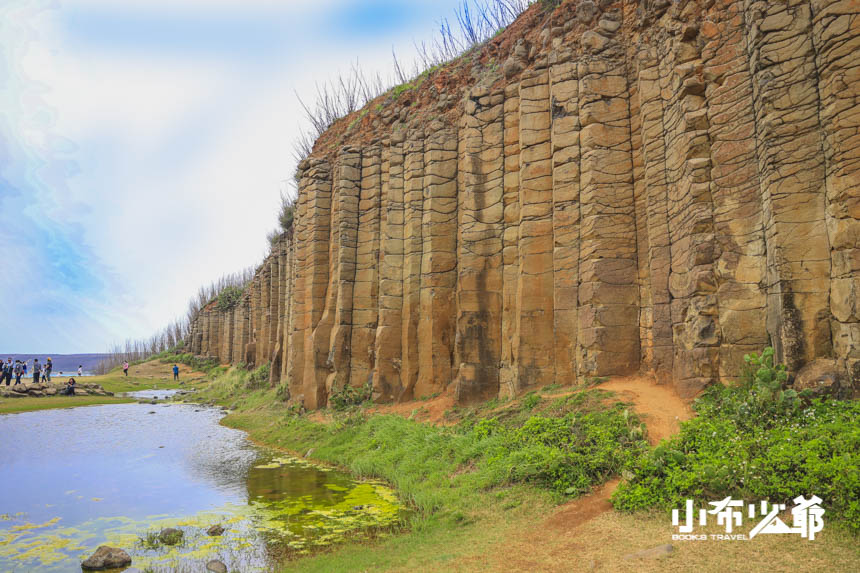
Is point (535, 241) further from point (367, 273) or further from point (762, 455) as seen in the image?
point (762, 455)

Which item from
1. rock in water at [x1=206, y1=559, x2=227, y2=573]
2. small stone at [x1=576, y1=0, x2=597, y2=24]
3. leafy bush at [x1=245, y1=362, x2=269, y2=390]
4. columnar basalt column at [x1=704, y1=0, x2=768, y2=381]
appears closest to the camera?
rock in water at [x1=206, y1=559, x2=227, y2=573]

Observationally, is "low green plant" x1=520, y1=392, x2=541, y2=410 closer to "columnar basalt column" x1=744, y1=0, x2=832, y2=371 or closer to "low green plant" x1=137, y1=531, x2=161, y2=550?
"columnar basalt column" x1=744, y1=0, x2=832, y2=371

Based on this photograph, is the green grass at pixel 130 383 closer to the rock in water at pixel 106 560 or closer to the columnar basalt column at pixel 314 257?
the columnar basalt column at pixel 314 257

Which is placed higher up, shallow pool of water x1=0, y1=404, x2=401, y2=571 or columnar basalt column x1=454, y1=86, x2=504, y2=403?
columnar basalt column x1=454, y1=86, x2=504, y2=403

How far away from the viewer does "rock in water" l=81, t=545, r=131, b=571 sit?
22.4 ft

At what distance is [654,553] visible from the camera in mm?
5281

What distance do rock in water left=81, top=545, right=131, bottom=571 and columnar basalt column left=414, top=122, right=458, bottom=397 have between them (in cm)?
927

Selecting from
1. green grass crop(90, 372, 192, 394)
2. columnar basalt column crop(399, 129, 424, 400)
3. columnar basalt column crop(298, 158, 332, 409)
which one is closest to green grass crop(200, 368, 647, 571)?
columnar basalt column crop(399, 129, 424, 400)

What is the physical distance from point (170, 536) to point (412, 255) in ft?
33.8

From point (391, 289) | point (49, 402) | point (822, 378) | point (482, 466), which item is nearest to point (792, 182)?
point (822, 378)

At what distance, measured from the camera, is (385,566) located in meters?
6.25

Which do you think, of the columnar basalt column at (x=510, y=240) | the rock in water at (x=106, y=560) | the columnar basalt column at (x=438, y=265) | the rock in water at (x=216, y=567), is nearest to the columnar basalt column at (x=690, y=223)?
the columnar basalt column at (x=510, y=240)

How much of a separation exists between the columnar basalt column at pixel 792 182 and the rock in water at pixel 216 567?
7.73 metres

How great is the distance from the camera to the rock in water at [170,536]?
305 inches
